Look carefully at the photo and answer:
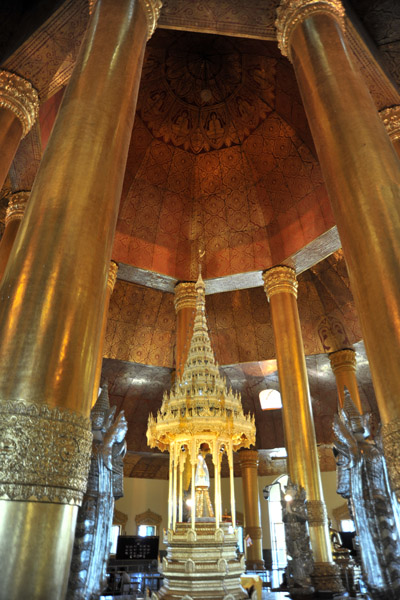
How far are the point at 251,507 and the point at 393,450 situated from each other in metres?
15.0

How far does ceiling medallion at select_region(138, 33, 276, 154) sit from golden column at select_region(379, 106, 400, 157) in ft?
13.0

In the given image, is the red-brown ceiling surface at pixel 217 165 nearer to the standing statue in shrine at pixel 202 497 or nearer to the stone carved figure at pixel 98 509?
the standing statue in shrine at pixel 202 497

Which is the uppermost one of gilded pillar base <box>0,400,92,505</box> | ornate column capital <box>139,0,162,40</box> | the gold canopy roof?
ornate column capital <box>139,0,162,40</box>

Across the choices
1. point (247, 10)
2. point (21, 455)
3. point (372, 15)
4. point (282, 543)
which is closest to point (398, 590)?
point (21, 455)

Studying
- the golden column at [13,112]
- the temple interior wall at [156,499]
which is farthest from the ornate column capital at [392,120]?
the temple interior wall at [156,499]

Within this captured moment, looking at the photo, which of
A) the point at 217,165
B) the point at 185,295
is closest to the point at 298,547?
the point at 185,295

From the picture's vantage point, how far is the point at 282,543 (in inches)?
704

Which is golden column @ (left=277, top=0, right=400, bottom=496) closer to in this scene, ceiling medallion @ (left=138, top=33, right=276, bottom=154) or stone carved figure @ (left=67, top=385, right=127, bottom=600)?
stone carved figure @ (left=67, top=385, right=127, bottom=600)

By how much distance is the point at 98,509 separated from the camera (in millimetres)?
2670

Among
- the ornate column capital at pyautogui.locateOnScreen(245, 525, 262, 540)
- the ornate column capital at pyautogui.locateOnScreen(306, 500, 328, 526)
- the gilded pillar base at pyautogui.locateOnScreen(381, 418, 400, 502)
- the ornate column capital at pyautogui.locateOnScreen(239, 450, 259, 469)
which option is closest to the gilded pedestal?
the ornate column capital at pyautogui.locateOnScreen(306, 500, 328, 526)

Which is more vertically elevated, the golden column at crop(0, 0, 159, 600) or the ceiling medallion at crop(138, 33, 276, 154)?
the ceiling medallion at crop(138, 33, 276, 154)

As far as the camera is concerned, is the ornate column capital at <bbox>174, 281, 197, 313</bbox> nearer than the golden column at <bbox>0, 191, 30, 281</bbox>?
No

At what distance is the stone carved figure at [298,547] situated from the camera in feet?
20.5

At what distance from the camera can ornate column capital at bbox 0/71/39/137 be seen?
18.9 feet
